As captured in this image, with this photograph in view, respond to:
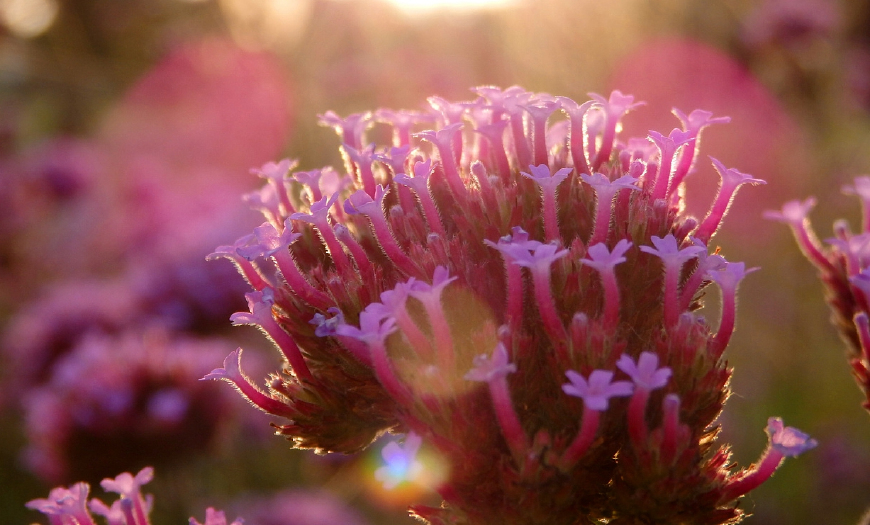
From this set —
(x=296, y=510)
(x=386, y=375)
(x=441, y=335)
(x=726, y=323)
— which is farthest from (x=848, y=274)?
(x=296, y=510)

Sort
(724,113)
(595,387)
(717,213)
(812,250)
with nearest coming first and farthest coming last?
(595,387) < (717,213) < (812,250) < (724,113)

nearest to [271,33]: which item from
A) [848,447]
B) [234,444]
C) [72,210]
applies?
[72,210]

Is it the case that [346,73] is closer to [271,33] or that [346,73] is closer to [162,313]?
[271,33]

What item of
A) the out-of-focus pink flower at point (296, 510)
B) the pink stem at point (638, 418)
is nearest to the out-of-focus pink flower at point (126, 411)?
the out-of-focus pink flower at point (296, 510)

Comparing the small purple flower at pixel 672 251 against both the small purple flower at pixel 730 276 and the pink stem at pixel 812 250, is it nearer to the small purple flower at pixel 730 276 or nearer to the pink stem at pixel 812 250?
the small purple flower at pixel 730 276

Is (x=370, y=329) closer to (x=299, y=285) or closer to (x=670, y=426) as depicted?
(x=299, y=285)

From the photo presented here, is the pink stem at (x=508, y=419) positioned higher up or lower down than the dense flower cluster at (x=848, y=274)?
lower down
